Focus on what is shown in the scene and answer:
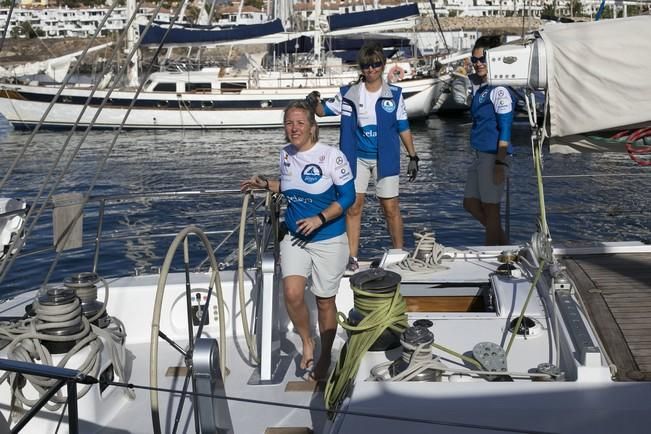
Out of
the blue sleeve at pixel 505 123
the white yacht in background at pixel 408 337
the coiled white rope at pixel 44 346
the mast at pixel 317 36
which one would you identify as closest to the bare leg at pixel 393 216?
the white yacht in background at pixel 408 337

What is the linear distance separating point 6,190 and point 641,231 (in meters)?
13.9

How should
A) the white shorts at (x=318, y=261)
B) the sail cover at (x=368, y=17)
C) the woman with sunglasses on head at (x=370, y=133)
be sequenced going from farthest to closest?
the sail cover at (x=368, y=17) < the woman with sunglasses on head at (x=370, y=133) < the white shorts at (x=318, y=261)

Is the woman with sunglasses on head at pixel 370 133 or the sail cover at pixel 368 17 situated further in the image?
the sail cover at pixel 368 17

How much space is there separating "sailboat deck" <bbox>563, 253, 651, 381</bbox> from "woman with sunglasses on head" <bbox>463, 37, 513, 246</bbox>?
1.30m

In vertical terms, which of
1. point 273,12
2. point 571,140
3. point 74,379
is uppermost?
point 273,12

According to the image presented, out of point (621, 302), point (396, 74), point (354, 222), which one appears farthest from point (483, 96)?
point (396, 74)

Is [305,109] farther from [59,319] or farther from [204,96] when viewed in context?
[204,96]

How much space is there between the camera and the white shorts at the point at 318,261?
4586mm

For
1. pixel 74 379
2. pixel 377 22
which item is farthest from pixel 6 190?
pixel 377 22

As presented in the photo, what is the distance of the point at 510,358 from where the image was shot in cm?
401

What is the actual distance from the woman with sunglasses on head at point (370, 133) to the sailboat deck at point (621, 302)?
152 centimetres

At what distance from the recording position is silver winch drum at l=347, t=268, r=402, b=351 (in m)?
4.10

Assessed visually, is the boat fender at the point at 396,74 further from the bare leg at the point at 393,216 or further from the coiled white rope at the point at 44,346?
the coiled white rope at the point at 44,346

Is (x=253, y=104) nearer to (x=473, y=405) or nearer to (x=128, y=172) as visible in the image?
(x=128, y=172)
